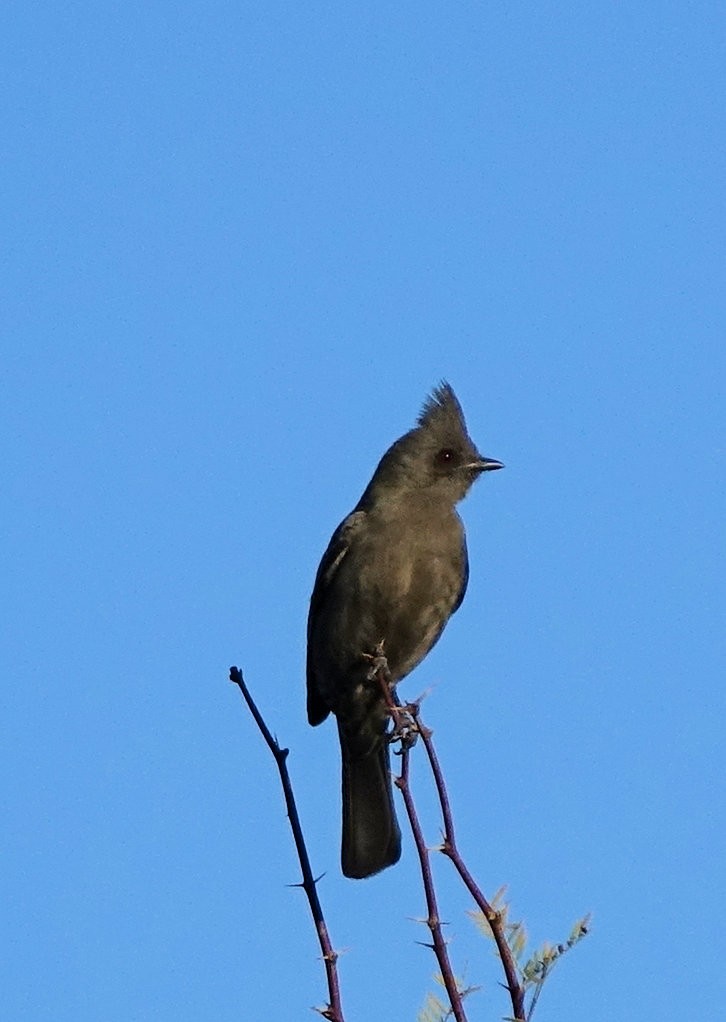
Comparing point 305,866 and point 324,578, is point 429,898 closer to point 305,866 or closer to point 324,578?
point 305,866

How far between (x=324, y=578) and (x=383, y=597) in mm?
529

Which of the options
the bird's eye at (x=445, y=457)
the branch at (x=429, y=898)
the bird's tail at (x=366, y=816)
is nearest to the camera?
the branch at (x=429, y=898)

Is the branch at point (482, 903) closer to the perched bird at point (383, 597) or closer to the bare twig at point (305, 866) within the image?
the bare twig at point (305, 866)

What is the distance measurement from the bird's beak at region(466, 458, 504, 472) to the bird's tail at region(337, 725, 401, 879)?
138cm

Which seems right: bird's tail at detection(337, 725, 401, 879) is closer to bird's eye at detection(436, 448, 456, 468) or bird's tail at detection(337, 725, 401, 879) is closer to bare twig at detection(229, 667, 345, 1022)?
bird's eye at detection(436, 448, 456, 468)

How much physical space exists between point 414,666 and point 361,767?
1.83ft

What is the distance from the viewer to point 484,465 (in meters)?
7.79

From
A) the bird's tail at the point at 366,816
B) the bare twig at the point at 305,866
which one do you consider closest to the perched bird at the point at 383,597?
the bird's tail at the point at 366,816

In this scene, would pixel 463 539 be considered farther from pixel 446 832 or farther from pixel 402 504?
pixel 446 832

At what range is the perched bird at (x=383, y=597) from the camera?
22.8 ft

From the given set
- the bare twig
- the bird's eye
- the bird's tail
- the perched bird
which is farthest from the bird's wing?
the bare twig

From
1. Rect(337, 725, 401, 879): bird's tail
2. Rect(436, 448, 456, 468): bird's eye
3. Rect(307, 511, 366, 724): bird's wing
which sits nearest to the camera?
Rect(337, 725, 401, 879): bird's tail

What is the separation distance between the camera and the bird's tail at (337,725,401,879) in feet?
22.8

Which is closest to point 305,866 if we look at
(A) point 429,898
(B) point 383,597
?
(A) point 429,898
